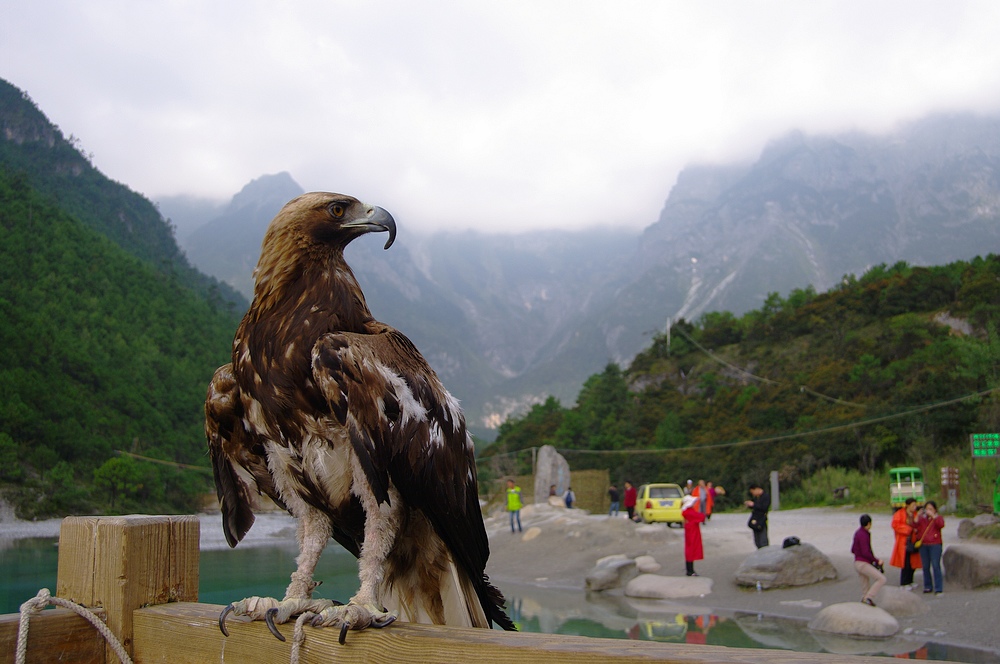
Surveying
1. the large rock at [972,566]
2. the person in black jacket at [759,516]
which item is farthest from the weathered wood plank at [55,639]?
the person in black jacket at [759,516]

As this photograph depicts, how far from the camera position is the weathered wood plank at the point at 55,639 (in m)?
1.88

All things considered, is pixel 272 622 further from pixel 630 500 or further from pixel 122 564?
pixel 630 500

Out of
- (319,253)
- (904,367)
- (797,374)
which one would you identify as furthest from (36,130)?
(319,253)

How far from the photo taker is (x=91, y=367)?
37906 mm

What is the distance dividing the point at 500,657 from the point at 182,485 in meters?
26.8

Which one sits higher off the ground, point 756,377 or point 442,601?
point 756,377

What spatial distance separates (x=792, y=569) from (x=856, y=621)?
3.44 metres

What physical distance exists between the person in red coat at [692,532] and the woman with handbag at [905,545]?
3.23 m

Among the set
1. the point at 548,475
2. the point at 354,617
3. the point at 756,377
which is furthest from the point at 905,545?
the point at 756,377

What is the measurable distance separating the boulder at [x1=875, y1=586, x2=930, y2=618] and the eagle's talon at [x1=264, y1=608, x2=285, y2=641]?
11150 millimetres

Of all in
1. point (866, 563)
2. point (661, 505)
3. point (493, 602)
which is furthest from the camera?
point (661, 505)

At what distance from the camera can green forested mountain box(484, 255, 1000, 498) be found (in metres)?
30.2

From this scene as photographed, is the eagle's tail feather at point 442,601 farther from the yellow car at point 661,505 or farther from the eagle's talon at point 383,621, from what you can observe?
the yellow car at point 661,505

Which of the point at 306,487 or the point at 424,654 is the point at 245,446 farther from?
the point at 424,654
